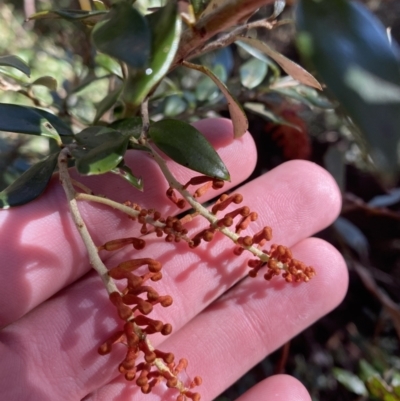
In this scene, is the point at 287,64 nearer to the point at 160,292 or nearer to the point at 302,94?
the point at 302,94

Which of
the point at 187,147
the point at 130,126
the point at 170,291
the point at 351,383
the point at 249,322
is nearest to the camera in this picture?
the point at 187,147

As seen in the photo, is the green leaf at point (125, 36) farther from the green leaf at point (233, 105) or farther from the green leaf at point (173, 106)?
the green leaf at point (173, 106)

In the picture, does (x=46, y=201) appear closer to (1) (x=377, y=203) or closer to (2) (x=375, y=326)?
(1) (x=377, y=203)

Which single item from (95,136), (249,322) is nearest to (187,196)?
(95,136)

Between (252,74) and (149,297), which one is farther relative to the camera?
(252,74)

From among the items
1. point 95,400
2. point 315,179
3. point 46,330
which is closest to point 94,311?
point 46,330

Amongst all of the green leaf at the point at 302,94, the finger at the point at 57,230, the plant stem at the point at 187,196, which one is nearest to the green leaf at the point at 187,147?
the plant stem at the point at 187,196
